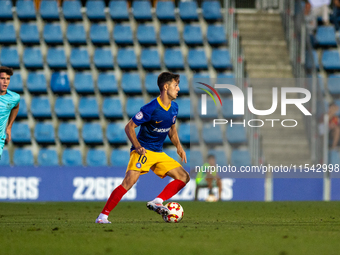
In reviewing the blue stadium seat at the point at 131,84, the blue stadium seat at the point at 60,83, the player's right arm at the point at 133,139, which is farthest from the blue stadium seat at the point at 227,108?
the player's right arm at the point at 133,139

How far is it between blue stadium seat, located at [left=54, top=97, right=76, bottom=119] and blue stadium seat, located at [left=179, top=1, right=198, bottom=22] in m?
4.04

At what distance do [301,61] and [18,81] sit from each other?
7.79 metres

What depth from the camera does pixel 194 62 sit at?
58.0ft

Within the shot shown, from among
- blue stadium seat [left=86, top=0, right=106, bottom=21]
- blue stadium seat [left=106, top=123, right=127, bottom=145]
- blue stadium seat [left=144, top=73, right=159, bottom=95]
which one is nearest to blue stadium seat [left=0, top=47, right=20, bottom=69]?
blue stadium seat [left=86, top=0, right=106, bottom=21]


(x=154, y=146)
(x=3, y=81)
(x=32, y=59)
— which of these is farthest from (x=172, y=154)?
(x=154, y=146)

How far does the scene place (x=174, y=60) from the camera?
693 inches

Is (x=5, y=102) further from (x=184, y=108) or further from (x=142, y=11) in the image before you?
(x=142, y=11)

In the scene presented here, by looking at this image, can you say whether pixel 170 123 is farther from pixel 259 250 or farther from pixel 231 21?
pixel 231 21

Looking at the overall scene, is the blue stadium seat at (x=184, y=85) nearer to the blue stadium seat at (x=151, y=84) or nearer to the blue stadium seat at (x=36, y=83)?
the blue stadium seat at (x=151, y=84)

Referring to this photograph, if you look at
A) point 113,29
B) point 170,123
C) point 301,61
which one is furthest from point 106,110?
point 170,123

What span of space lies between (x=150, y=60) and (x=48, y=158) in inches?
154

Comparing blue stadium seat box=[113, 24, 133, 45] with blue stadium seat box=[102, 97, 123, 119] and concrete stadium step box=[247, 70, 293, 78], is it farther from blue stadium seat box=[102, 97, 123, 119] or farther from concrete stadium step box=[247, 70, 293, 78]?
concrete stadium step box=[247, 70, 293, 78]

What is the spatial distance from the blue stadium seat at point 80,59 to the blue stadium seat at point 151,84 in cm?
182

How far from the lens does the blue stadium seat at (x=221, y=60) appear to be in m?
17.6
